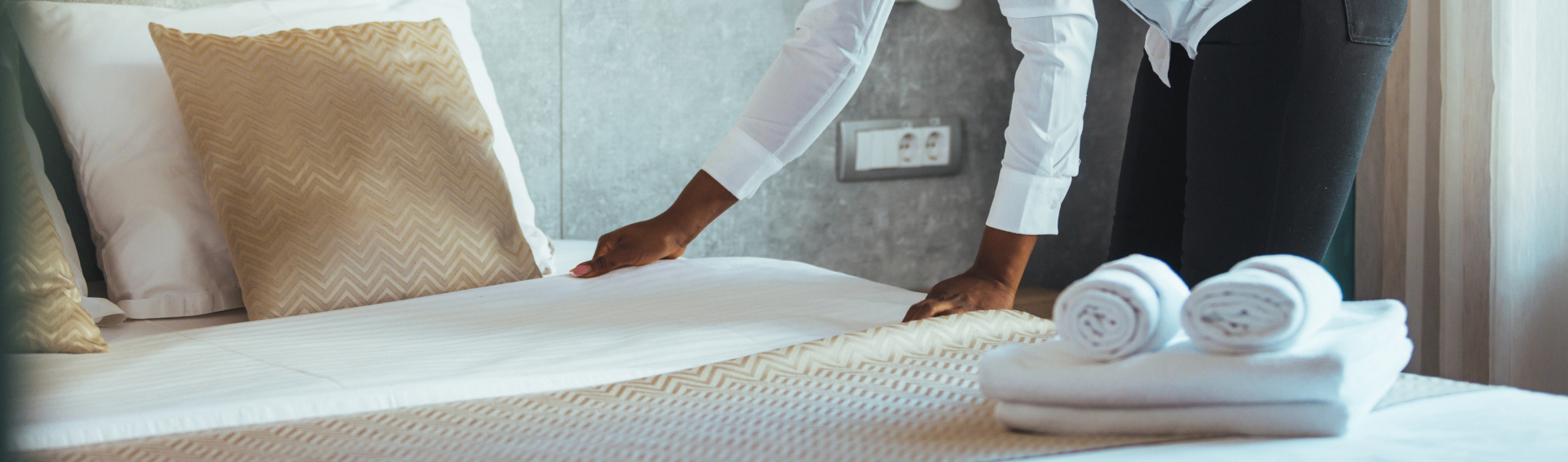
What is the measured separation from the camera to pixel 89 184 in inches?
50.7

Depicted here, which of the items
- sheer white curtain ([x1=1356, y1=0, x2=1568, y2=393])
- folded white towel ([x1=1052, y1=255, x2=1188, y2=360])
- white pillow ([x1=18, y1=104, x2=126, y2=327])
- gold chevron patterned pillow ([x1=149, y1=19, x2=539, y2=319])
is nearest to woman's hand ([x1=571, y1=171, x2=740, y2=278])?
gold chevron patterned pillow ([x1=149, y1=19, x2=539, y2=319])

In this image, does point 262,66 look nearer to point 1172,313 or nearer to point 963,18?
point 1172,313

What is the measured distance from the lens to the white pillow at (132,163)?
125 cm

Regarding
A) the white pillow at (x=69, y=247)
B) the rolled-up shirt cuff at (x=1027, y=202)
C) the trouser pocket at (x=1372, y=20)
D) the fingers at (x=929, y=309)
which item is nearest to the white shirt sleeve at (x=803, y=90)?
the rolled-up shirt cuff at (x=1027, y=202)

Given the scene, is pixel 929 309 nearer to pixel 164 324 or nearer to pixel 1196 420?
pixel 1196 420

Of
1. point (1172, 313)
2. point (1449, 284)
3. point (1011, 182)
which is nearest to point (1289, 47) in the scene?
point (1011, 182)

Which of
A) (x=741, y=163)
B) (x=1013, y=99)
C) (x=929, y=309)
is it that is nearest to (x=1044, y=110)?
(x=1013, y=99)

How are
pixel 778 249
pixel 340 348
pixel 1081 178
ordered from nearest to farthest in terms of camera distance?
pixel 340 348 → pixel 778 249 → pixel 1081 178

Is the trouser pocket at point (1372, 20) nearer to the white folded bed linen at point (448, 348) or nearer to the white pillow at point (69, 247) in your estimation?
the white folded bed linen at point (448, 348)

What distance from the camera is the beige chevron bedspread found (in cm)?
62

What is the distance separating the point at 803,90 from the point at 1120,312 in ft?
2.71

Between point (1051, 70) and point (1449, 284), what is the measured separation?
0.98m

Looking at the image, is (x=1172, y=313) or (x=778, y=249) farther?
(x=778, y=249)

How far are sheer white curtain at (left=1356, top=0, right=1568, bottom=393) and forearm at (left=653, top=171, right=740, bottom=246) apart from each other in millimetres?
1174
